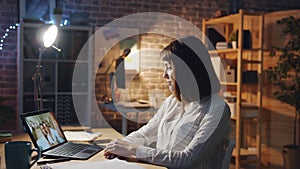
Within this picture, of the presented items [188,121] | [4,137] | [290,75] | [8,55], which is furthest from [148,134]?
[290,75]

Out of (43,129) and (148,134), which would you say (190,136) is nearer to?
(148,134)

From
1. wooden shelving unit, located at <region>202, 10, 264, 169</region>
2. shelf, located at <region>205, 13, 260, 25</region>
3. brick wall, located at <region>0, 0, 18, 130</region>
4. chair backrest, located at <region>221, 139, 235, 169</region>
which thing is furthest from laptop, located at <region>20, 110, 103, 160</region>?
shelf, located at <region>205, 13, 260, 25</region>

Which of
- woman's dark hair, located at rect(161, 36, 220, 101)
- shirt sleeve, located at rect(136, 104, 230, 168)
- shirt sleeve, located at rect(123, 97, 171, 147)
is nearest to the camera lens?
shirt sleeve, located at rect(136, 104, 230, 168)

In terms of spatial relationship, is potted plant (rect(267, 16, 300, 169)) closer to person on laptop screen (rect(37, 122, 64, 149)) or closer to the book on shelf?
person on laptop screen (rect(37, 122, 64, 149))

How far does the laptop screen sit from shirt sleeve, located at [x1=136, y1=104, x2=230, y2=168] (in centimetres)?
49

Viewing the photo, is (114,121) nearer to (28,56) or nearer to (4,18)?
(28,56)

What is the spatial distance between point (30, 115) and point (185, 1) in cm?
331

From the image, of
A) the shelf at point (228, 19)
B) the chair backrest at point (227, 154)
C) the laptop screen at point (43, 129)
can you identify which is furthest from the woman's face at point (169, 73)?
the shelf at point (228, 19)

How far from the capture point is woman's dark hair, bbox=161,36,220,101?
2.01 meters

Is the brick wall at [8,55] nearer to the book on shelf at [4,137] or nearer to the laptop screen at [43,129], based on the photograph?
the book on shelf at [4,137]

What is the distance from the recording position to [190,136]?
1936 millimetres

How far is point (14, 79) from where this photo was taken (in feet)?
13.5

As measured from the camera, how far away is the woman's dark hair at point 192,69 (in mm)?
2008

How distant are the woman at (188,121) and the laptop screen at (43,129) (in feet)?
1.08
